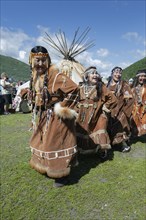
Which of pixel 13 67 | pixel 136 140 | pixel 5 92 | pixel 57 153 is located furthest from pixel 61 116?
pixel 13 67

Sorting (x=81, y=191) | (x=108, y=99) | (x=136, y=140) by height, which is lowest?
(x=81, y=191)

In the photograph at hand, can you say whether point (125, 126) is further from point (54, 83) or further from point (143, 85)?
point (54, 83)

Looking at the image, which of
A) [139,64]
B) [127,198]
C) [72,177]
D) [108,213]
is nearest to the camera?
[108,213]

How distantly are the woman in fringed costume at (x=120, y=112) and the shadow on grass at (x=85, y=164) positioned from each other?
0.35 m

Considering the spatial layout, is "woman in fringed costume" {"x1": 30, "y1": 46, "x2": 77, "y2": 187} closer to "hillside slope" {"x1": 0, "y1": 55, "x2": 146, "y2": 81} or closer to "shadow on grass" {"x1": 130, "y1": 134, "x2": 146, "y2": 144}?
"shadow on grass" {"x1": 130, "y1": 134, "x2": 146, "y2": 144}

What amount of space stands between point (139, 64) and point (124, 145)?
39.5 m

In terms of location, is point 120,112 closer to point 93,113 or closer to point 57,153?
point 93,113

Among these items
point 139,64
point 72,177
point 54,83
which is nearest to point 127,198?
point 72,177

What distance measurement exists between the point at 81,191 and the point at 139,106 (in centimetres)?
352

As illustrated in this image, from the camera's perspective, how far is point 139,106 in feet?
23.5

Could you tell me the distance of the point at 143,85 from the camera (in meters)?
7.02

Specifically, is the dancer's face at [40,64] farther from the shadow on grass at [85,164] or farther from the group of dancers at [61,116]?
the shadow on grass at [85,164]

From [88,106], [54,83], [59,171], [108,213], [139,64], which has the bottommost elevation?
[108,213]

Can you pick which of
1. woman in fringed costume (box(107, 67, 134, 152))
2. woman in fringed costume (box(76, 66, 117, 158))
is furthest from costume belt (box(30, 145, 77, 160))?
woman in fringed costume (box(107, 67, 134, 152))
